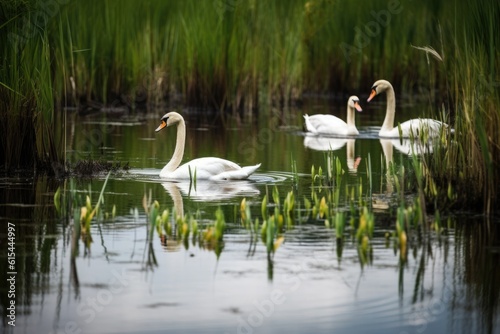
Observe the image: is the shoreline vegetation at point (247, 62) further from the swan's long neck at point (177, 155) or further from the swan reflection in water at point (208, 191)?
the swan reflection in water at point (208, 191)

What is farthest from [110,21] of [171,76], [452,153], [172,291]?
[172,291]

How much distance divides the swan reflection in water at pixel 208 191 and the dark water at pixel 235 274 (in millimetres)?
30

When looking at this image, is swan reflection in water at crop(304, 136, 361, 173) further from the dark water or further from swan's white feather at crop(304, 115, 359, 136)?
the dark water

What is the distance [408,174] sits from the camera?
11.3 meters

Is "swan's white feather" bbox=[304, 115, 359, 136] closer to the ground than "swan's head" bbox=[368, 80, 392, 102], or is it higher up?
closer to the ground

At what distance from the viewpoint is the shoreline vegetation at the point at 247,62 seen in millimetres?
9469

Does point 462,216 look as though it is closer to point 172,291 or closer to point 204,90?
point 172,291

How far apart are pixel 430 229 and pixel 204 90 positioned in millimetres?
13365

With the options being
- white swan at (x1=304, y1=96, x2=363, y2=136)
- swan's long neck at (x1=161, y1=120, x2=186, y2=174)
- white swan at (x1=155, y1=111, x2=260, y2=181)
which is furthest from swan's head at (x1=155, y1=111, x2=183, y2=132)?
white swan at (x1=304, y1=96, x2=363, y2=136)

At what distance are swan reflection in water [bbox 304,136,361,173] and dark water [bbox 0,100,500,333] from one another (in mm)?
3625

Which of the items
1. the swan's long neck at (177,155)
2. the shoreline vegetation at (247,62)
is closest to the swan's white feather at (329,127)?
the shoreline vegetation at (247,62)

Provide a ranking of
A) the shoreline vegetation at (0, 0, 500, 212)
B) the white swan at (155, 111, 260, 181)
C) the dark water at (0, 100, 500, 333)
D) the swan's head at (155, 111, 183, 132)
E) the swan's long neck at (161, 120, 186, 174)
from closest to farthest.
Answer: the dark water at (0, 100, 500, 333) → the shoreline vegetation at (0, 0, 500, 212) → the white swan at (155, 111, 260, 181) → the swan's long neck at (161, 120, 186, 174) → the swan's head at (155, 111, 183, 132)

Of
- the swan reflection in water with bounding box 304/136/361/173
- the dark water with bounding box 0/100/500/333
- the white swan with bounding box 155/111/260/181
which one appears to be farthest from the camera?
the swan reflection in water with bounding box 304/136/361/173

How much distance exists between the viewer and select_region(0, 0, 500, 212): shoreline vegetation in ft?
31.1
